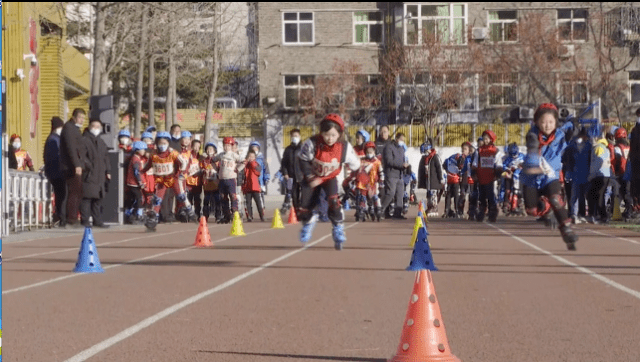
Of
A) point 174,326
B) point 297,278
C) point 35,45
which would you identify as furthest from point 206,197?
point 174,326

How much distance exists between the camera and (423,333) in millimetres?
6430

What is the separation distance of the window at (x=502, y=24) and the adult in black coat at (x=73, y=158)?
46.1 metres

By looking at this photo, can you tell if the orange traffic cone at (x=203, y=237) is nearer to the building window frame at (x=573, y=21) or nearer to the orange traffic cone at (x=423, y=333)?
the orange traffic cone at (x=423, y=333)

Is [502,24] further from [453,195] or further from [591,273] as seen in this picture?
[591,273]

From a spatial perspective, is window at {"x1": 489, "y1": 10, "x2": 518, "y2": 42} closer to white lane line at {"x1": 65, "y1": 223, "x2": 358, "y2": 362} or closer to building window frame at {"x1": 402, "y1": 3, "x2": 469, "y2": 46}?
building window frame at {"x1": 402, "y1": 3, "x2": 469, "y2": 46}

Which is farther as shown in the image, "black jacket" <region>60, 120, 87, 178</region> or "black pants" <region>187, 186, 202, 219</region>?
"black pants" <region>187, 186, 202, 219</region>

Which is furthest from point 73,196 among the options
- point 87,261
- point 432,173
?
point 432,173

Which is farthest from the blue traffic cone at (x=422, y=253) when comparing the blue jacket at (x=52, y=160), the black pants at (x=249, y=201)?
the black pants at (x=249, y=201)

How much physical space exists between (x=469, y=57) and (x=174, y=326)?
57543 millimetres

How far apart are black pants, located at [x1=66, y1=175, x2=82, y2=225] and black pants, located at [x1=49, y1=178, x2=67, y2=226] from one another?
0.44m

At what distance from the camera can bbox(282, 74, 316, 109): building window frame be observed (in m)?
67.3

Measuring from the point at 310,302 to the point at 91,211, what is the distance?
13886mm

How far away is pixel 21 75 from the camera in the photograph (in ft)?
109

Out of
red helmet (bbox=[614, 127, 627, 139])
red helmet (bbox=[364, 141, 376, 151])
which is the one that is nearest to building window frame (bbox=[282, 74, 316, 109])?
red helmet (bbox=[614, 127, 627, 139])
